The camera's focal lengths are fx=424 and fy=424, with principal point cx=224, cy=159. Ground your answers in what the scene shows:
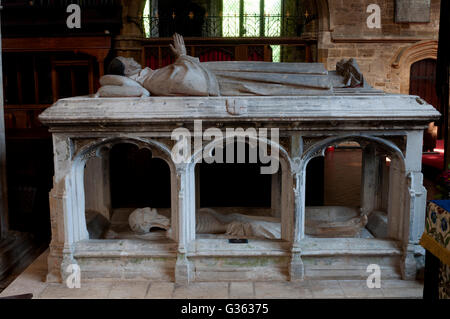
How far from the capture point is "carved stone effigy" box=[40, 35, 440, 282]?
354cm

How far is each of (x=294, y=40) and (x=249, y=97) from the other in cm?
701

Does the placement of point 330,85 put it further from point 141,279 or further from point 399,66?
point 399,66

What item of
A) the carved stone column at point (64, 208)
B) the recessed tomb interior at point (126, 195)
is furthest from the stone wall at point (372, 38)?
the carved stone column at point (64, 208)

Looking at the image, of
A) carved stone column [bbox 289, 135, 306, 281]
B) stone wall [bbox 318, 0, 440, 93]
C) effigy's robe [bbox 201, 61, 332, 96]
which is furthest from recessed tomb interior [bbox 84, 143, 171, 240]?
stone wall [bbox 318, 0, 440, 93]

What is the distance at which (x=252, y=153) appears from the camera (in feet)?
14.5

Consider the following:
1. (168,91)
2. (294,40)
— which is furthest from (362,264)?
(294,40)

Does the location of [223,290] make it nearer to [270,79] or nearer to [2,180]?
[270,79]

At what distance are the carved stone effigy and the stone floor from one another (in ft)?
0.26

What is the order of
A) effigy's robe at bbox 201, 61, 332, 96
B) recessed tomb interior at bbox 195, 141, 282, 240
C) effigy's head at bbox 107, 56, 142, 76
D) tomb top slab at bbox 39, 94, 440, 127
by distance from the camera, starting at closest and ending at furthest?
tomb top slab at bbox 39, 94, 440, 127 → effigy's robe at bbox 201, 61, 332, 96 → effigy's head at bbox 107, 56, 142, 76 → recessed tomb interior at bbox 195, 141, 282, 240

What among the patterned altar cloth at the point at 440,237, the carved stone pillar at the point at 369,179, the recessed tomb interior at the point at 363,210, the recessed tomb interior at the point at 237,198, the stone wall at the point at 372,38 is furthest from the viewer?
the stone wall at the point at 372,38

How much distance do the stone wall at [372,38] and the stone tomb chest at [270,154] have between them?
6.63m

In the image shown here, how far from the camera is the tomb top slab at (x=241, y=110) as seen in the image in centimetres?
351

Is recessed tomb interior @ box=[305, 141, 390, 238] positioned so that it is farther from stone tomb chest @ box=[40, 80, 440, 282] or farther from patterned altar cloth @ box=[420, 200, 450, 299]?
patterned altar cloth @ box=[420, 200, 450, 299]

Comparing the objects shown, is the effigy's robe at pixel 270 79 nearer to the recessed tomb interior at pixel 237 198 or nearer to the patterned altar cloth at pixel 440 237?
the recessed tomb interior at pixel 237 198
